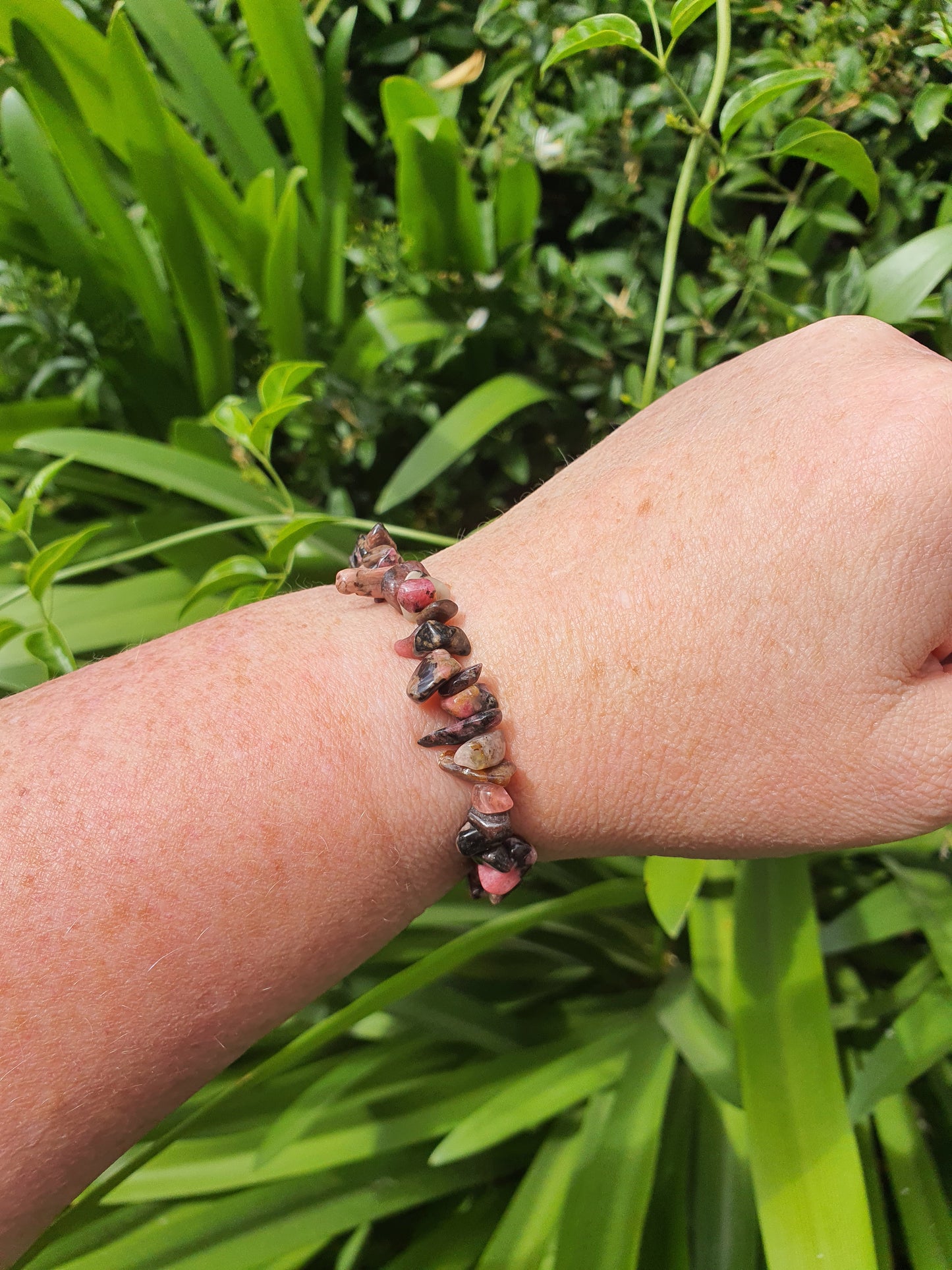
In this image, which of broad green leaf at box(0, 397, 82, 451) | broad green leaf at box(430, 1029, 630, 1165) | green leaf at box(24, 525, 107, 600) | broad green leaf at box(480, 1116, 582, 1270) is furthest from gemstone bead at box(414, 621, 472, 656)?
broad green leaf at box(0, 397, 82, 451)

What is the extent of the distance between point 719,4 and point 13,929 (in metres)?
0.91

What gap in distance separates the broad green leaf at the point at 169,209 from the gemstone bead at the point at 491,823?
833 mm

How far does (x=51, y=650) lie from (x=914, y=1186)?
3.24ft

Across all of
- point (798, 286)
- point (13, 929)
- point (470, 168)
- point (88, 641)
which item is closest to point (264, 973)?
point (13, 929)

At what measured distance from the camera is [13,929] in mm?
518

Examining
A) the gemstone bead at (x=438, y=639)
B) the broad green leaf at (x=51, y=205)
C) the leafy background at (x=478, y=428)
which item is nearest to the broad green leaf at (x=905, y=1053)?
the leafy background at (x=478, y=428)

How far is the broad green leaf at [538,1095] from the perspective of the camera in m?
0.72

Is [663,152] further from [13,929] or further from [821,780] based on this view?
[13,929]

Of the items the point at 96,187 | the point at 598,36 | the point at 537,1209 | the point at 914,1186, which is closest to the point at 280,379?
the point at 598,36

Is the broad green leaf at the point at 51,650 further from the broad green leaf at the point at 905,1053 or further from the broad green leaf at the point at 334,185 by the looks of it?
the broad green leaf at the point at 905,1053

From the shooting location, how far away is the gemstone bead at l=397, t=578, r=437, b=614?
2.03ft

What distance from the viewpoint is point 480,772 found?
0.60 m

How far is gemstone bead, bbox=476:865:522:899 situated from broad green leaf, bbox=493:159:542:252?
80cm

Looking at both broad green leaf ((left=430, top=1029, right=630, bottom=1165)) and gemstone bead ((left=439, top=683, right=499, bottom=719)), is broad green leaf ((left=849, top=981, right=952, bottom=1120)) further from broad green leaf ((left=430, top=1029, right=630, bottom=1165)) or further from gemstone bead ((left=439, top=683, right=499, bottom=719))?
gemstone bead ((left=439, top=683, right=499, bottom=719))
